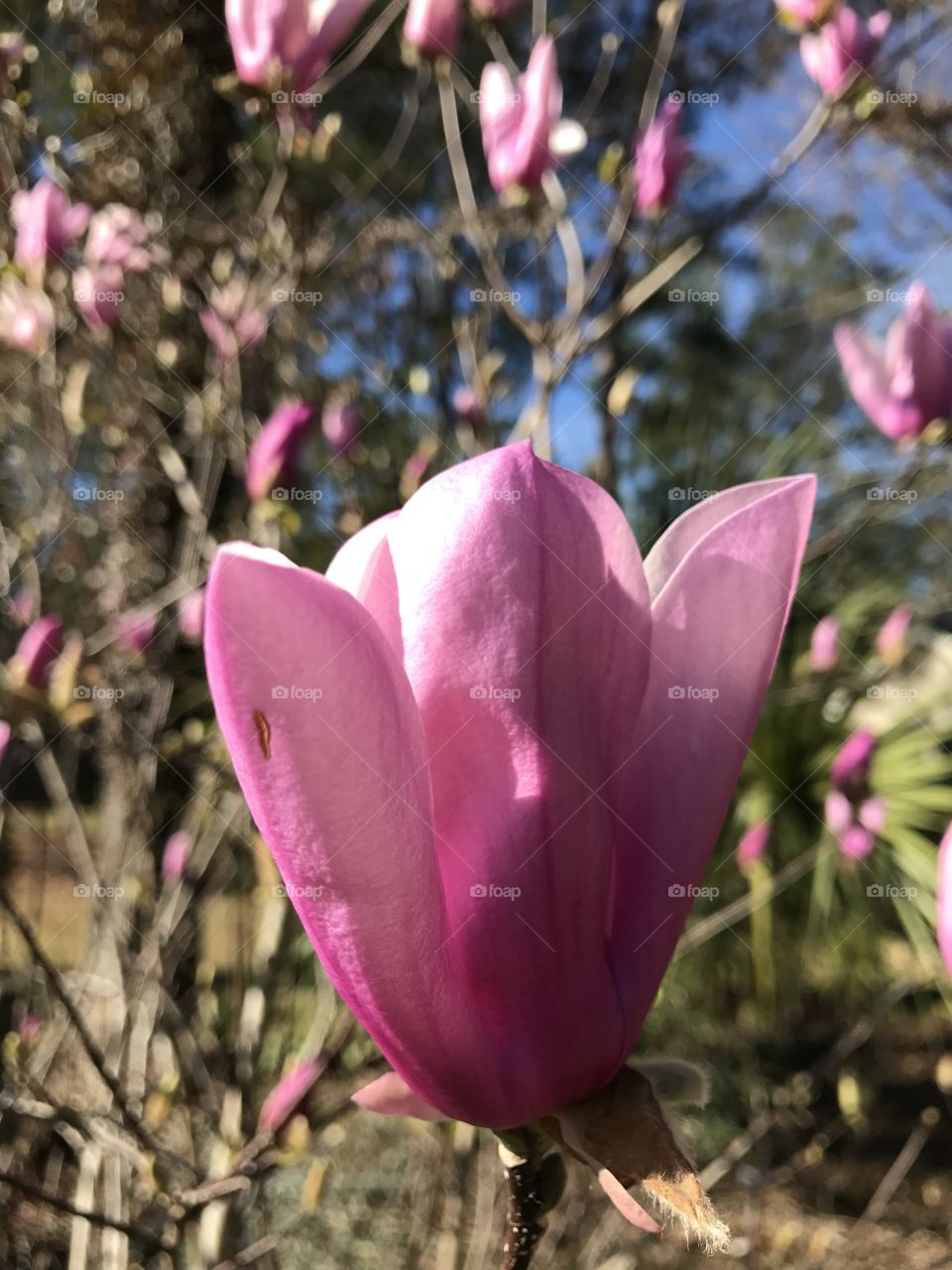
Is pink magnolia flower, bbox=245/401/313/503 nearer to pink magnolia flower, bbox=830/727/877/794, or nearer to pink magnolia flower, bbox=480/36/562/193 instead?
pink magnolia flower, bbox=480/36/562/193

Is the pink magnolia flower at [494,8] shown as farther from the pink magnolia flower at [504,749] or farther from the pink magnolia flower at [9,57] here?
the pink magnolia flower at [504,749]

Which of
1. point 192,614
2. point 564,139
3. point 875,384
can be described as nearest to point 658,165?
point 564,139

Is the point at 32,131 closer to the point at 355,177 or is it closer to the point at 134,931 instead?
the point at 134,931

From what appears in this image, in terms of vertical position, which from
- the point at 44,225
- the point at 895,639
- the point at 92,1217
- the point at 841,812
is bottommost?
the point at 841,812

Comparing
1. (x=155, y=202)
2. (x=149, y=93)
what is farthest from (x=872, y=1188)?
(x=149, y=93)

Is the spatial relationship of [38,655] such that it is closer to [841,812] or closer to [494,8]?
[494,8]

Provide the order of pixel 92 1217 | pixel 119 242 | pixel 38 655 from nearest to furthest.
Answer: pixel 92 1217 → pixel 38 655 → pixel 119 242
